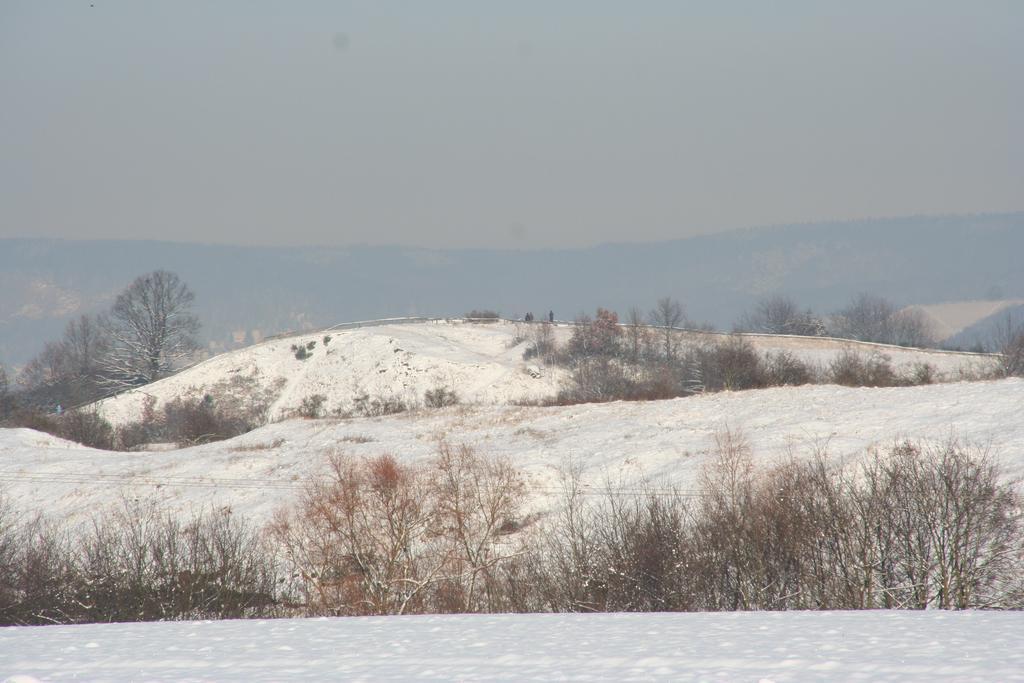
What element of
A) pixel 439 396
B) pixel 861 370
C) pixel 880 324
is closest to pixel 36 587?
pixel 439 396

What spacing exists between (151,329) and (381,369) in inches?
1192

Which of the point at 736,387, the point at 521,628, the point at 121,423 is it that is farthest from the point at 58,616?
the point at 121,423

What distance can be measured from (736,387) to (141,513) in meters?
36.0

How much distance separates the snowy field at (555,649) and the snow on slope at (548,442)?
55.4 feet

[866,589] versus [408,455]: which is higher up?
[408,455]

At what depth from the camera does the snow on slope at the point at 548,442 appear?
130 ft

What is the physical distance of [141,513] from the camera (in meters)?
43.8

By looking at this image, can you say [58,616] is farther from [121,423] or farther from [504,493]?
[121,423]

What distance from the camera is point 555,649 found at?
1697 cm

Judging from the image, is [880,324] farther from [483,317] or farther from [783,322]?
[483,317]

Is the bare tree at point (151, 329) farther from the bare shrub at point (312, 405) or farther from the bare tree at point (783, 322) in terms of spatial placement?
the bare tree at point (783, 322)

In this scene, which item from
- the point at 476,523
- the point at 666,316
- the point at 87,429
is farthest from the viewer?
the point at 666,316

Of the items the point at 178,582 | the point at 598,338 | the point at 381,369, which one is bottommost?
the point at 178,582

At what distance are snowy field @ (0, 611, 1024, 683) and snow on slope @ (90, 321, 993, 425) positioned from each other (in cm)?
5425
